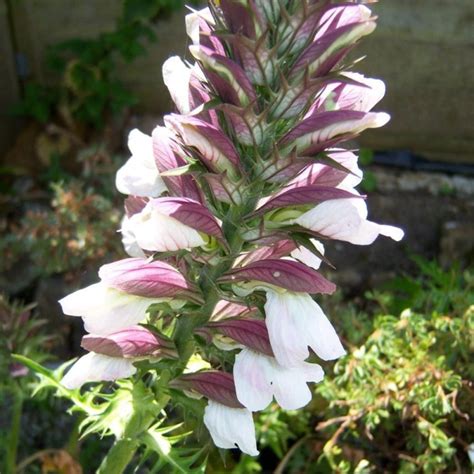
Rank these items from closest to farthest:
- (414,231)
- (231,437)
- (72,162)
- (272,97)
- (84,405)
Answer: (272,97)
(231,437)
(84,405)
(414,231)
(72,162)

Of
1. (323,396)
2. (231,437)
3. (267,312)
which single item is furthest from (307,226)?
(323,396)

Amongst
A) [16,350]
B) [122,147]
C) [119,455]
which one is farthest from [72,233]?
[119,455]

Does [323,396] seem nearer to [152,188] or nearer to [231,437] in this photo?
[231,437]

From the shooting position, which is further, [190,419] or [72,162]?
[72,162]

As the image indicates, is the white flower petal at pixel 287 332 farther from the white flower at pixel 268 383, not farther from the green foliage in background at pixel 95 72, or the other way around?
the green foliage in background at pixel 95 72

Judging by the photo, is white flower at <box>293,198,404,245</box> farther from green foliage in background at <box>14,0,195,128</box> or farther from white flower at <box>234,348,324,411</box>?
green foliage in background at <box>14,0,195,128</box>

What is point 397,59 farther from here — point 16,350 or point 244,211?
point 244,211

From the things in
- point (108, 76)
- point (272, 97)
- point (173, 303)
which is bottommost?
point (108, 76)

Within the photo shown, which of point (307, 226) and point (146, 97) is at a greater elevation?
point (307, 226)
